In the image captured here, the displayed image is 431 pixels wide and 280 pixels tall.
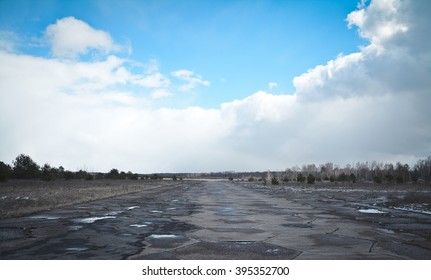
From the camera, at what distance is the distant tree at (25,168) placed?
263ft

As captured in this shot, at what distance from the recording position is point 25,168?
267 feet

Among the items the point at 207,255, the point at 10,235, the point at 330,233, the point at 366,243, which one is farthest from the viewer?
the point at 330,233

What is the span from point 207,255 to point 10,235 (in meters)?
5.86

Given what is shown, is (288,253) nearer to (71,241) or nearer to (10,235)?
(71,241)

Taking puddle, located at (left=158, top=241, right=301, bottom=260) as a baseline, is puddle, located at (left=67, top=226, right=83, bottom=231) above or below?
below

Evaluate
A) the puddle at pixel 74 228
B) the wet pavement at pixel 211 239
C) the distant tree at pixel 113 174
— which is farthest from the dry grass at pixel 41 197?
the distant tree at pixel 113 174

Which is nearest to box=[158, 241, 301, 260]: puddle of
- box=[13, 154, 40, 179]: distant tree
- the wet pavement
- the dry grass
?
the wet pavement

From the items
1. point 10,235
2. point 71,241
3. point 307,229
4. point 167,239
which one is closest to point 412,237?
point 307,229

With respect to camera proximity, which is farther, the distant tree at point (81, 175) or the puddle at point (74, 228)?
the distant tree at point (81, 175)

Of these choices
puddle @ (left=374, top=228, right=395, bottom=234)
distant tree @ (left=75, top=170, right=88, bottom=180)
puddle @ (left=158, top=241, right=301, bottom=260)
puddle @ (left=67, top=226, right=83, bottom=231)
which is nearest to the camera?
puddle @ (left=158, top=241, right=301, bottom=260)

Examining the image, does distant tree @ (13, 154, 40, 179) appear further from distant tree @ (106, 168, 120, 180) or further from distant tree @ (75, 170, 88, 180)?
distant tree @ (106, 168, 120, 180)

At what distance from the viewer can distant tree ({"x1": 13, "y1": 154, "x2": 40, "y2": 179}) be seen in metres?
80.3

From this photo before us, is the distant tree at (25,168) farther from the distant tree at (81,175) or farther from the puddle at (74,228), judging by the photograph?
the puddle at (74,228)

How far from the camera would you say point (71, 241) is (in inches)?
322
